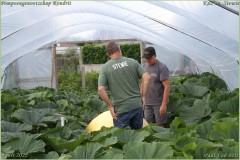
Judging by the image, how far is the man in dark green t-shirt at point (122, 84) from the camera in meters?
7.15

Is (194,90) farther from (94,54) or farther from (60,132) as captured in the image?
(94,54)

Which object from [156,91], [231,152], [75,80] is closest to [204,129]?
[231,152]

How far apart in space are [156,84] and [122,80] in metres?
1.22

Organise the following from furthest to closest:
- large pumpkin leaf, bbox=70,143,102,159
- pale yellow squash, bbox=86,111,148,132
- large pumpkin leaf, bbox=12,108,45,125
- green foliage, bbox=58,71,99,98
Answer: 1. green foliage, bbox=58,71,99,98
2. pale yellow squash, bbox=86,111,148,132
3. large pumpkin leaf, bbox=12,108,45,125
4. large pumpkin leaf, bbox=70,143,102,159

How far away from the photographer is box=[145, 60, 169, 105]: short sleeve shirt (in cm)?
814

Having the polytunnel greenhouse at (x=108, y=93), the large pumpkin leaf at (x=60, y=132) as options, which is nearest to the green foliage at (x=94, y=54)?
the polytunnel greenhouse at (x=108, y=93)

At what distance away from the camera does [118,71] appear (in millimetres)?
7141

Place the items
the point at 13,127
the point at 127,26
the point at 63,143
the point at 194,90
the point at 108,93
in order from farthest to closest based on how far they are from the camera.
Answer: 1. the point at 127,26
2. the point at 108,93
3. the point at 194,90
4. the point at 13,127
5. the point at 63,143

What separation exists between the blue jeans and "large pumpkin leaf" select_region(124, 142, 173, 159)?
2.73 metres

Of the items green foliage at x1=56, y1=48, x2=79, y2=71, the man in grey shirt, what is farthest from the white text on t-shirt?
green foliage at x1=56, y1=48, x2=79, y2=71

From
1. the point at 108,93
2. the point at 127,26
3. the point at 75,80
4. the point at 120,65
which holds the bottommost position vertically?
the point at 75,80

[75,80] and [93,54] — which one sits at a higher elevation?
[93,54]

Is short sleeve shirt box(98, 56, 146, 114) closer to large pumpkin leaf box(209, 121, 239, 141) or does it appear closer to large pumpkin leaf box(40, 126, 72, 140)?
large pumpkin leaf box(40, 126, 72, 140)

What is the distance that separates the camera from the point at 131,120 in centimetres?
736
